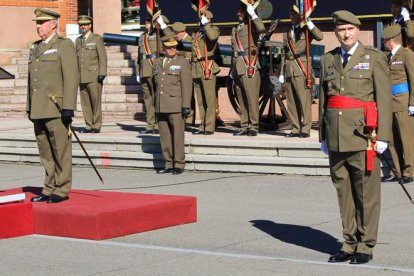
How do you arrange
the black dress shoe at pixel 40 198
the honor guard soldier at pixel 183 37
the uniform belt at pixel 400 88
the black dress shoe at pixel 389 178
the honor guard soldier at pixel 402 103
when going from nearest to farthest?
the black dress shoe at pixel 40 198 < the honor guard soldier at pixel 402 103 < the uniform belt at pixel 400 88 < the black dress shoe at pixel 389 178 < the honor guard soldier at pixel 183 37

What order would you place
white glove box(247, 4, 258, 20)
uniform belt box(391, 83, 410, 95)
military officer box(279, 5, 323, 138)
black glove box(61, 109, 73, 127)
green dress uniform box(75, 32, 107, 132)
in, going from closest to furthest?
1. black glove box(61, 109, 73, 127)
2. uniform belt box(391, 83, 410, 95)
3. military officer box(279, 5, 323, 138)
4. white glove box(247, 4, 258, 20)
5. green dress uniform box(75, 32, 107, 132)

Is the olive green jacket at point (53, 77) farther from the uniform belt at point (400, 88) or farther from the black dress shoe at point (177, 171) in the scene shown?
the uniform belt at point (400, 88)

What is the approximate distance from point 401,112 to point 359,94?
457 centimetres

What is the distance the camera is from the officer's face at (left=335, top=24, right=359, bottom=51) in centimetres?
827

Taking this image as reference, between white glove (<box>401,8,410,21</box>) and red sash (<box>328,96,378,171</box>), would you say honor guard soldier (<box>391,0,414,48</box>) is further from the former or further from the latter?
red sash (<box>328,96,378,171</box>)

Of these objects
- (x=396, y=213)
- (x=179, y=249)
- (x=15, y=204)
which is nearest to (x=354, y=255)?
(x=179, y=249)

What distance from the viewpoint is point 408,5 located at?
14.4m

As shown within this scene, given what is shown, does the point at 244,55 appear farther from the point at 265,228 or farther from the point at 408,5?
the point at 265,228

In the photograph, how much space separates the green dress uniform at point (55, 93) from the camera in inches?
421

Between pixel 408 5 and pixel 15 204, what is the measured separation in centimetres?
680

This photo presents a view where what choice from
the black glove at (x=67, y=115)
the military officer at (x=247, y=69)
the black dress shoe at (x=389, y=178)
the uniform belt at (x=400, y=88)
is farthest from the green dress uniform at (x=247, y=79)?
the black glove at (x=67, y=115)

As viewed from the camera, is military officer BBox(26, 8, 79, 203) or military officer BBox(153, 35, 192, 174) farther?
military officer BBox(153, 35, 192, 174)

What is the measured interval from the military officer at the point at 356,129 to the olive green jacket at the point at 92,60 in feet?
29.2

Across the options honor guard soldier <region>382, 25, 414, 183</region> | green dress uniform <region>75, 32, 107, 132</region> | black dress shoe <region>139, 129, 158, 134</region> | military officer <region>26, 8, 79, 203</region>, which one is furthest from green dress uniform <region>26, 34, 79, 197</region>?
green dress uniform <region>75, 32, 107, 132</region>
